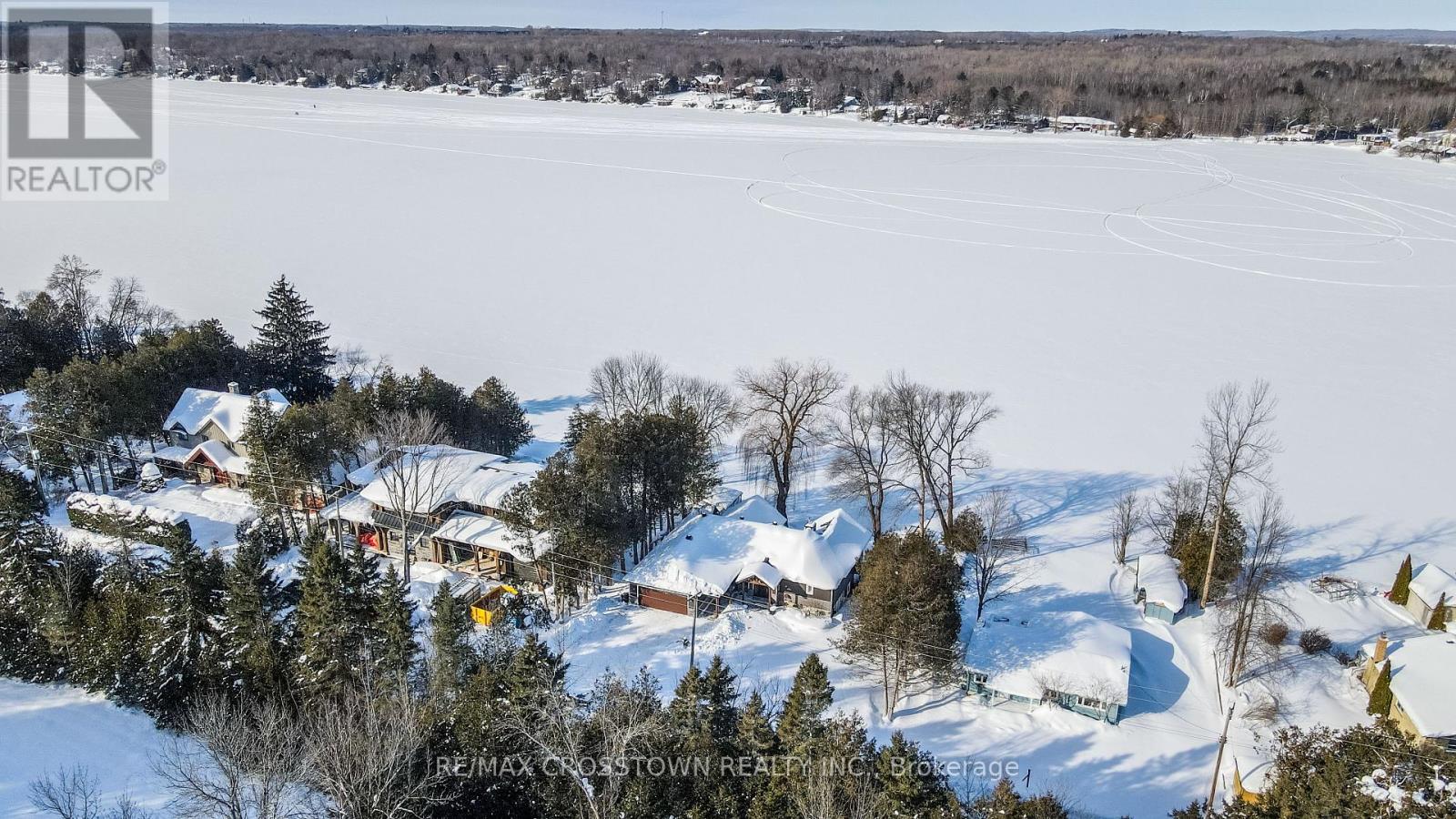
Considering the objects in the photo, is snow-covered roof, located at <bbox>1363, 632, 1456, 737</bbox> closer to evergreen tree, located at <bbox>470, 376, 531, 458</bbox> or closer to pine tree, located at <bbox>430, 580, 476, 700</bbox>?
pine tree, located at <bbox>430, 580, 476, 700</bbox>

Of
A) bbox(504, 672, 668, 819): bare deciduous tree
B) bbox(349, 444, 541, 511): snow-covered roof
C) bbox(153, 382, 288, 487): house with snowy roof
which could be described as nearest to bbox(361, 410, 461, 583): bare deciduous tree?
bbox(349, 444, 541, 511): snow-covered roof

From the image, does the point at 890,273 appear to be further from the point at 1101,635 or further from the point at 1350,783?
the point at 1350,783

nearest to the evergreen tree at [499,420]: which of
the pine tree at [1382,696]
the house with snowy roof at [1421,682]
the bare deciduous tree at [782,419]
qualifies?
the bare deciduous tree at [782,419]

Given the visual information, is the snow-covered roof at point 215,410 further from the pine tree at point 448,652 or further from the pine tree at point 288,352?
the pine tree at point 448,652

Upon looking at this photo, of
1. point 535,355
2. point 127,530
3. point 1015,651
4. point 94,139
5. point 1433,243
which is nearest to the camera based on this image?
point 1015,651

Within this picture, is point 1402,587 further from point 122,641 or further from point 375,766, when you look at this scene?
point 122,641

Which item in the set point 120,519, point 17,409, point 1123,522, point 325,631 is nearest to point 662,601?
point 325,631

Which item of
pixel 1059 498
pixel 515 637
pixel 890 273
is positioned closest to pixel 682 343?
pixel 890 273
